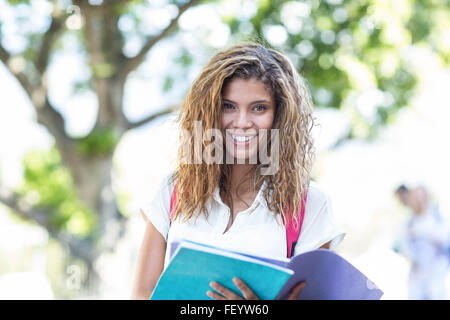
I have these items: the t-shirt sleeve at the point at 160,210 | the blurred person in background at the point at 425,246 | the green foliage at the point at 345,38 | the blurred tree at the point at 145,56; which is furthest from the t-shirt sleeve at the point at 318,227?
the blurred tree at the point at 145,56

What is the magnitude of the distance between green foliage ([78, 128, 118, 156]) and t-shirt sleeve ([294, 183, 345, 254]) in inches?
241

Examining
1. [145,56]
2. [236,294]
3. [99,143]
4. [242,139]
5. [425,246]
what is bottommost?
[425,246]

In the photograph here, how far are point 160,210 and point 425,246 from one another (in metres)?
3.54

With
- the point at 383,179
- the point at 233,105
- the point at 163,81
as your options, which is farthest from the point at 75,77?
the point at 233,105

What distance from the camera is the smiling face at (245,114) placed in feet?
5.06

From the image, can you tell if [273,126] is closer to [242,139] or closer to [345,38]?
[242,139]

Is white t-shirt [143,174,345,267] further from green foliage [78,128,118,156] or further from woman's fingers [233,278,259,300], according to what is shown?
green foliage [78,128,118,156]

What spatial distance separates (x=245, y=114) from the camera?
154 cm

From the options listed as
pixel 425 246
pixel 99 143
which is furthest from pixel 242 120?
pixel 99 143

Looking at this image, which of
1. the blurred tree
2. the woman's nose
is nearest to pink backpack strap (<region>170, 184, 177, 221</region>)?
the woman's nose

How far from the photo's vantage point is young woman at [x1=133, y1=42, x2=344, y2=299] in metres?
1.51

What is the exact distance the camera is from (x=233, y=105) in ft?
5.19

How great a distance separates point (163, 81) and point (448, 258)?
6.13m

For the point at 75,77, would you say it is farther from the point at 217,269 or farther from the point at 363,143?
the point at 217,269
